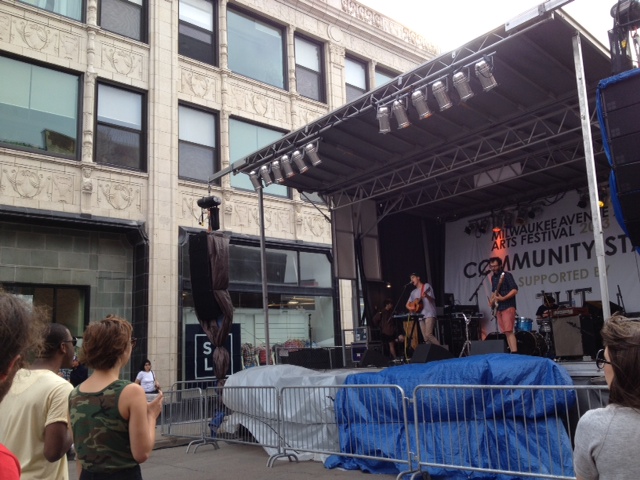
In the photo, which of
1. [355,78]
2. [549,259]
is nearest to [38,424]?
[549,259]

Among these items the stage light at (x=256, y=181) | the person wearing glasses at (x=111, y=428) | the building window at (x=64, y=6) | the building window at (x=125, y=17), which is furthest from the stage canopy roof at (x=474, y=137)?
the person wearing glasses at (x=111, y=428)

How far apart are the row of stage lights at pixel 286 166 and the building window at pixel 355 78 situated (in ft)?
29.4

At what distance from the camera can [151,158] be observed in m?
14.8

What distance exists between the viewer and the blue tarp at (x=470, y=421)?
5934 millimetres

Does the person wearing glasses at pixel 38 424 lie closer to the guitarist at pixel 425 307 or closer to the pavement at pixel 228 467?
the pavement at pixel 228 467

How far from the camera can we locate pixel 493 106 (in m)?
10.4

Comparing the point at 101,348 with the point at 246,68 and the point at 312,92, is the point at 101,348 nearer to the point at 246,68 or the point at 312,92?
the point at 246,68

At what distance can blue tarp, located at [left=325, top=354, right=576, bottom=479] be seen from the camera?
5934 mm

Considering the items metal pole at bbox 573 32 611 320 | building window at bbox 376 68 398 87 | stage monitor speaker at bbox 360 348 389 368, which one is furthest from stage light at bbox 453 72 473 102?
building window at bbox 376 68 398 87

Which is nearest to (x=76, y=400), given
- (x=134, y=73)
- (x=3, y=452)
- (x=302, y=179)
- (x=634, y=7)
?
(x=3, y=452)

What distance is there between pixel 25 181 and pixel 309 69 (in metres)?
10.1

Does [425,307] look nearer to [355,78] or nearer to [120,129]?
[120,129]

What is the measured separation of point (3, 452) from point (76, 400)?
1.54 meters

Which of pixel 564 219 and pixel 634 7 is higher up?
pixel 634 7
